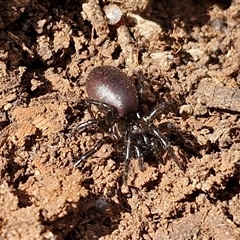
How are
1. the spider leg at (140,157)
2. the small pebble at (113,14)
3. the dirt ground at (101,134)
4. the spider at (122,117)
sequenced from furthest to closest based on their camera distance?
the small pebble at (113,14)
the spider at (122,117)
the spider leg at (140,157)
the dirt ground at (101,134)

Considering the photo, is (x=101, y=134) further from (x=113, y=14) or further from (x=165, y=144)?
(x=113, y=14)

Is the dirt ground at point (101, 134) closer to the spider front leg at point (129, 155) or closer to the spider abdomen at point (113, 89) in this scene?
the spider front leg at point (129, 155)

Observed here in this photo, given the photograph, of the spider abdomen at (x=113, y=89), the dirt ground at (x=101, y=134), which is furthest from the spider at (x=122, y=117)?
the dirt ground at (x=101, y=134)

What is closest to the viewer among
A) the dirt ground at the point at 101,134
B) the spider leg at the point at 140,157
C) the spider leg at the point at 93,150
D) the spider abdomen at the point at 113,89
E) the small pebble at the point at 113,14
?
the dirt ground at the point at 101,134

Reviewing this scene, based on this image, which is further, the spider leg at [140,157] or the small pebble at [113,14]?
the small pebble at [113,14]

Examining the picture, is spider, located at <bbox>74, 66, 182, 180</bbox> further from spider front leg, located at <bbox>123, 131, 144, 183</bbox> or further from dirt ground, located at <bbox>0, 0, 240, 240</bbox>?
dirt ground, located at <bbox>0, 0, 240, 240</bbox>

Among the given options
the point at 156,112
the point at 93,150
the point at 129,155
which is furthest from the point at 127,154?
the point at 156,112

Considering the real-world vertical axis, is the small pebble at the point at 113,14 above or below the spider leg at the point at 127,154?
above
